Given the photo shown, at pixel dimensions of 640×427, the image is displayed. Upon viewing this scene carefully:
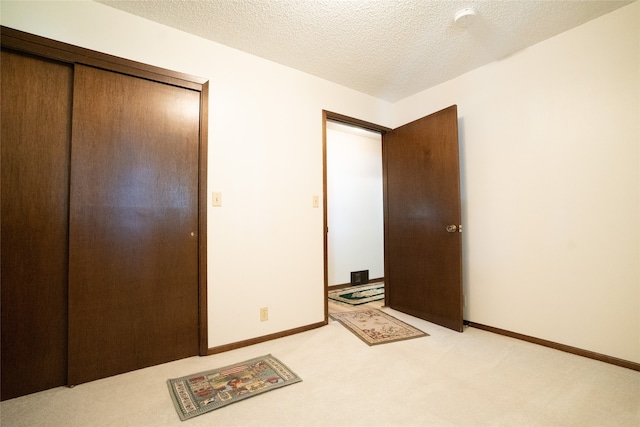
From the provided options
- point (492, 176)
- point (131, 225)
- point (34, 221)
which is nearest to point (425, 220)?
point (492, 176)

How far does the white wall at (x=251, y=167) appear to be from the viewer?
1885 mm

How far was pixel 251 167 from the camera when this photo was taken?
2268 mm

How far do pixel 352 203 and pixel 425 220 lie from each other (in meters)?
1.77

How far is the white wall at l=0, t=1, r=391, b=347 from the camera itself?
1.88 meters

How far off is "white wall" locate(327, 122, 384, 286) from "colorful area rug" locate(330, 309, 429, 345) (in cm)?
126

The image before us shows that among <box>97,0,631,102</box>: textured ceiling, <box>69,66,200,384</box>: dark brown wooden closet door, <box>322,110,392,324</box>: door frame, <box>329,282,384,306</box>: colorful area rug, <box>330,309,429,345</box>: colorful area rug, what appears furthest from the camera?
<box>329,282,384,306</box>: colorful area rug

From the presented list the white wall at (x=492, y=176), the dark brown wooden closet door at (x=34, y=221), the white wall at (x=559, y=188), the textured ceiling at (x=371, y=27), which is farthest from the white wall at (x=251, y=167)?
the white wall at (x=559, y=188)

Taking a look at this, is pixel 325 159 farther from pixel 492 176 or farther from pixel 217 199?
pixel 492 176

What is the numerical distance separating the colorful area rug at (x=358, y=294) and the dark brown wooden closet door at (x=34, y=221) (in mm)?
2681

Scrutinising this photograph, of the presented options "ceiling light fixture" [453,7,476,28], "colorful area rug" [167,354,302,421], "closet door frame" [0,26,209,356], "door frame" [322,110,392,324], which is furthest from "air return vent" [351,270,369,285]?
"ceiling light fixture" [453,7,476,28]

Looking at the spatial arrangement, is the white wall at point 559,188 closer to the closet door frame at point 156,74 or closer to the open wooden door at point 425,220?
the open wooden door at point 425,220

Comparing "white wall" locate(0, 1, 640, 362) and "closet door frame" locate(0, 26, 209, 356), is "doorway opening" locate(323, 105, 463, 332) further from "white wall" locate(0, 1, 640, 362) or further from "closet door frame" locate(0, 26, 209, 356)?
"closet door frame" locate(0, 26, 209, 356)

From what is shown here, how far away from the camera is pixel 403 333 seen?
95.2 inches

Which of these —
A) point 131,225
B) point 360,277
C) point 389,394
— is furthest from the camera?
point 360,277
